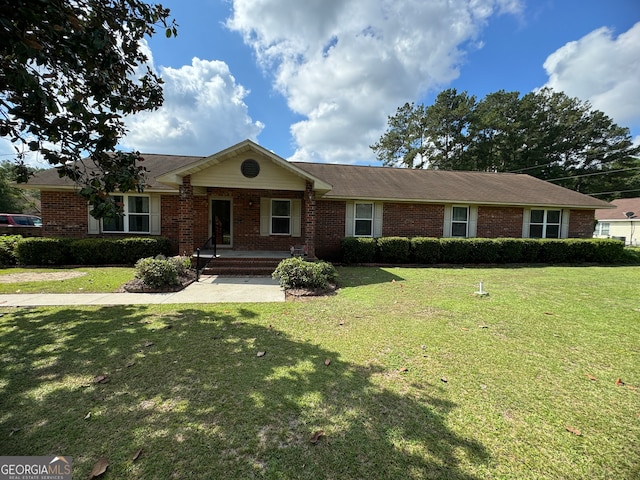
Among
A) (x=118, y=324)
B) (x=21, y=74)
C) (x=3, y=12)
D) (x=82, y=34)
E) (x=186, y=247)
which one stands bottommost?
(x=118, y=324)

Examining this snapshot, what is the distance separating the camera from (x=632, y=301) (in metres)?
6.50

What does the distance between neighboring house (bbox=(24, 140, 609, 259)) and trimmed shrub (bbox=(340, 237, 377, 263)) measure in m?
1.11

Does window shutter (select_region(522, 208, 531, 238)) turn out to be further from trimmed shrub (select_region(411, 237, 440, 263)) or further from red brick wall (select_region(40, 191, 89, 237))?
red brick wall (select_region(40, 191, 89, 237))

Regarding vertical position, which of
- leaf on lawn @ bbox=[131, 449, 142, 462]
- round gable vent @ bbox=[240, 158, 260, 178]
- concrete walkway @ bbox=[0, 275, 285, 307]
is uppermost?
round gable vent @ bbox=[240, 158, 260, 178]

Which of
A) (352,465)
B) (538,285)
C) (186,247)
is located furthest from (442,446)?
(186,247)

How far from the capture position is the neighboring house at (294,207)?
30.9ft

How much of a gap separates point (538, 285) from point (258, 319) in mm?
8060

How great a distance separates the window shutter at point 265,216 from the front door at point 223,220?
142 cm

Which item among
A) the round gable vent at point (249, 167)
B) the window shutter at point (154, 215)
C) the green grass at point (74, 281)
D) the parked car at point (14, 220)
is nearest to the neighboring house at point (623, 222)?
the round gable vent at point (249, 167)

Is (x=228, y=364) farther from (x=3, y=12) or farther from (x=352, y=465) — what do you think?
(x=3, y=12)

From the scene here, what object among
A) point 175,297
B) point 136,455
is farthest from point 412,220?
point 136,455

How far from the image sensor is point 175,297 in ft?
21.7

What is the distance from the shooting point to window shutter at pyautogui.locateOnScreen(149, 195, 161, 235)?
39.2 feet

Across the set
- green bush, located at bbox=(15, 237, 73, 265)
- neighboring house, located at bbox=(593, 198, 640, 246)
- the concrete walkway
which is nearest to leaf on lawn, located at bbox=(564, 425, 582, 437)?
the concrete walkway
